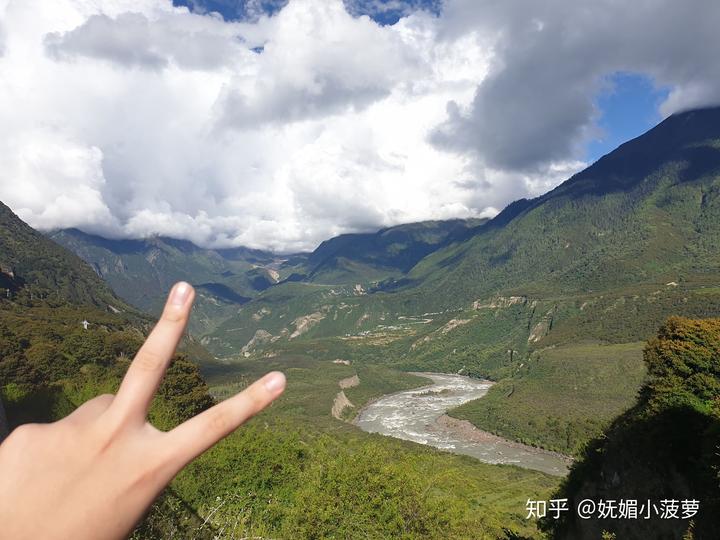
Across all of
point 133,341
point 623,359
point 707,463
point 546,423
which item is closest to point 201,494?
point 707,463

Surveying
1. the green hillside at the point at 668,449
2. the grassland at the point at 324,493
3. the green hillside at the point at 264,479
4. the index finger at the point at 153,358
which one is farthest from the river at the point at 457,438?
the index finger at the point at 153,358

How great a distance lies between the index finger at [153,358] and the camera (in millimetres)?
2699

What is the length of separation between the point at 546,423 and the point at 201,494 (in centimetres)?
14902

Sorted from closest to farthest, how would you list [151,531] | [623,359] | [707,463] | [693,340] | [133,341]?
[151,531], [707,463], [693,340], [133,341], [623,359]

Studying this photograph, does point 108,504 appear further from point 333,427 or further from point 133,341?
point 333,427

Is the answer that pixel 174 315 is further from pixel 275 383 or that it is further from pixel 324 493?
pixel 324 493

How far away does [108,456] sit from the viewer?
256 centimetres

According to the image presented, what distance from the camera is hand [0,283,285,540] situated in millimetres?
2400

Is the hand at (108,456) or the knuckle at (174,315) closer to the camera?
the hand at (108,456)

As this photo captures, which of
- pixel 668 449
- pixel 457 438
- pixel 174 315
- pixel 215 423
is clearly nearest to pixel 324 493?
pixel 215 423

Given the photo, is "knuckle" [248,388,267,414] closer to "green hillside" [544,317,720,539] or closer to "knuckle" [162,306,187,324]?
"knuckle" [162,306,187,324]

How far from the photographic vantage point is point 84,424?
2627mm

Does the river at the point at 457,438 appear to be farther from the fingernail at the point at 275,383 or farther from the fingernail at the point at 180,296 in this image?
the fingernail at the point at 180,296

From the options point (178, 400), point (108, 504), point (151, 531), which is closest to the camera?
point (108, 504)
